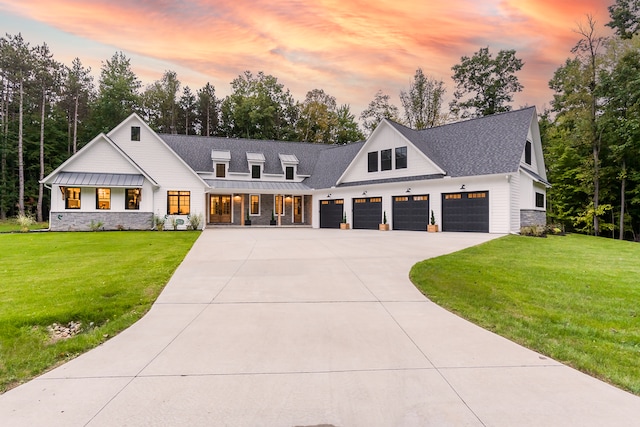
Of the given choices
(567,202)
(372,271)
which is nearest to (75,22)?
(372,271)

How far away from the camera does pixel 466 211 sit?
18766 millimetres

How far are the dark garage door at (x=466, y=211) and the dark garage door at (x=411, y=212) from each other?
47.6 inches

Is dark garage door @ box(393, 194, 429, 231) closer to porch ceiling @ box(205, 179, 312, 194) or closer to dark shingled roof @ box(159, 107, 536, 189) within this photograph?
dark shingled roof @ box(159, 107, 536, 189)

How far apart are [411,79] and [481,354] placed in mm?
40308

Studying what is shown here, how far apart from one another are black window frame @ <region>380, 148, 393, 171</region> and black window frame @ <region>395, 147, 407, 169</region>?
0.47 m

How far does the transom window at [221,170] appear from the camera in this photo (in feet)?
89.0

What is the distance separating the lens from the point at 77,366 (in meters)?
3.40

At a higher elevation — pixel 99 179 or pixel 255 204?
pixel 99 179

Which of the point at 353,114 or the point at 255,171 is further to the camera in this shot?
the point at 353,114

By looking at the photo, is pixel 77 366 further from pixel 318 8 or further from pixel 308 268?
pixel 318 8

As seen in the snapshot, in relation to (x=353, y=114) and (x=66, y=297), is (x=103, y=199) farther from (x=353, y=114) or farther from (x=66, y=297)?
(x=353, y=114)

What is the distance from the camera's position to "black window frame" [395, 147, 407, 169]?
855 inches

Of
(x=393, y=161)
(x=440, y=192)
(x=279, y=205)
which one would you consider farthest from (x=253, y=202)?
(x=440, y=192)

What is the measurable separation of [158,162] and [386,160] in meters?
15.3
